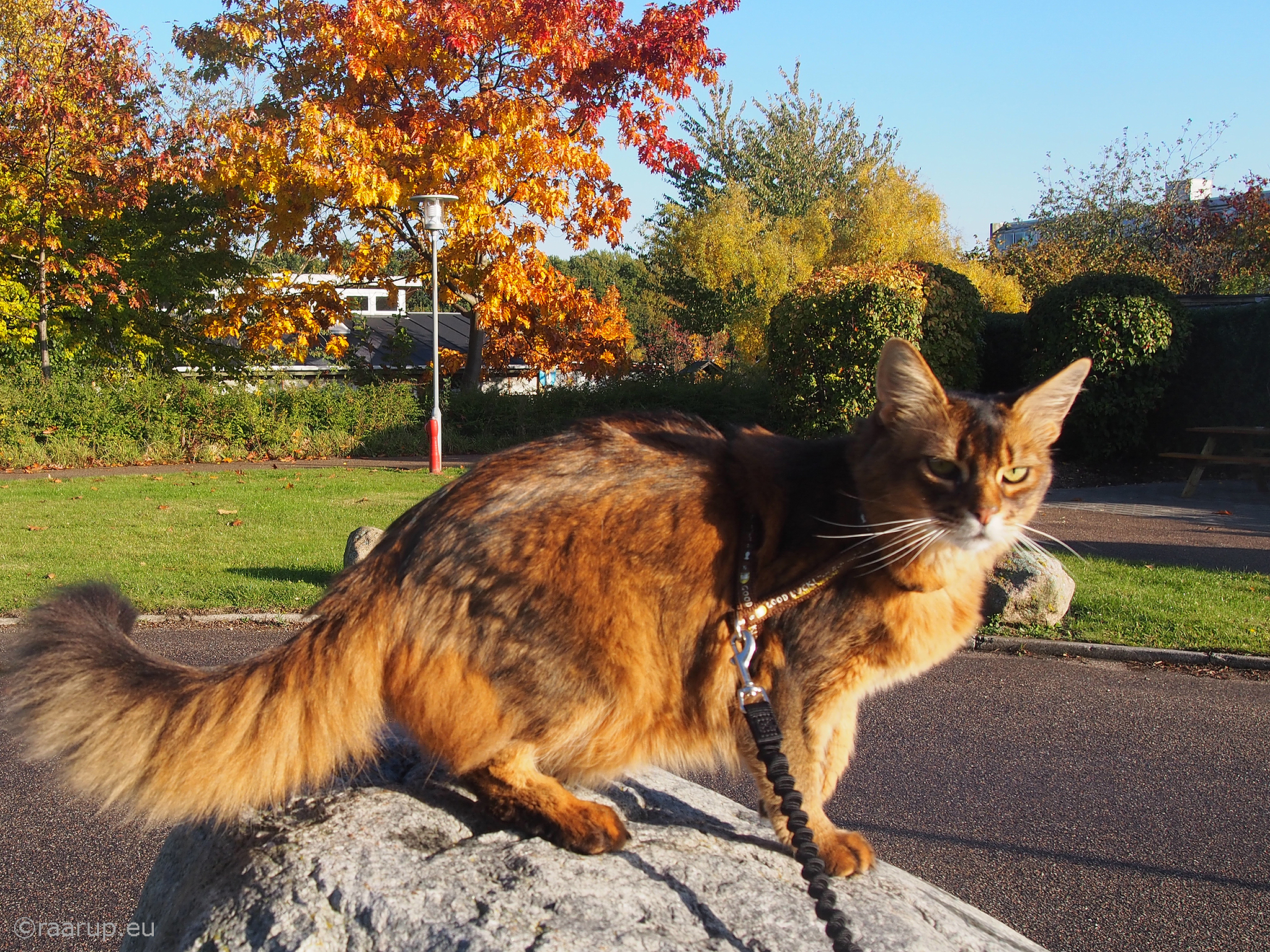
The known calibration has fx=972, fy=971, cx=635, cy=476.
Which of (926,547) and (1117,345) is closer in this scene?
(926,547)

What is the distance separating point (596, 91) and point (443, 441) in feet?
27.3

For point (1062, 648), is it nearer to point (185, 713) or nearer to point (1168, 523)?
point (1168, 523)

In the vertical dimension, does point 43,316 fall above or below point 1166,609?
above

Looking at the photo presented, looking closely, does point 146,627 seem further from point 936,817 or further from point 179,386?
point 179,386

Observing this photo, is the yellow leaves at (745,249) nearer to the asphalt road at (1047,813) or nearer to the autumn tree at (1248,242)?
the autumn tree at (1248,242)

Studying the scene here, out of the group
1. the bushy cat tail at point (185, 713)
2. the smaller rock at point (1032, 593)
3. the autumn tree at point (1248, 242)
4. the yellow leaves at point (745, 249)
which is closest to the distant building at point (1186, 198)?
the autumn tree at point (1248, 242)

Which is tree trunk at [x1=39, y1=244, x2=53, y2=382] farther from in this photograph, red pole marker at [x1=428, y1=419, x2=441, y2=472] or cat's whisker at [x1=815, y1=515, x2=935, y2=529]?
cat's whisker at [x1=815, y1=515, x2=935, y2=529]

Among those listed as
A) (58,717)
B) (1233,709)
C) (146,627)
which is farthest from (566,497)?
(146,627)

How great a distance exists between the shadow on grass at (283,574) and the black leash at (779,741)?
24.4 feet

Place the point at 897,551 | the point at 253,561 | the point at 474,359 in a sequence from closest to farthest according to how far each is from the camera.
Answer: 1. the point at 897,551
2. the point at 253,561
3. the point at 474,359

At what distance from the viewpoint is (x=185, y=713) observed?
103 inches

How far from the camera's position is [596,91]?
2091cm

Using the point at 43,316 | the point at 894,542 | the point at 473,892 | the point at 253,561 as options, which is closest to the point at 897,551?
the point at 894,542

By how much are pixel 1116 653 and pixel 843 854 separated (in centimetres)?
591
